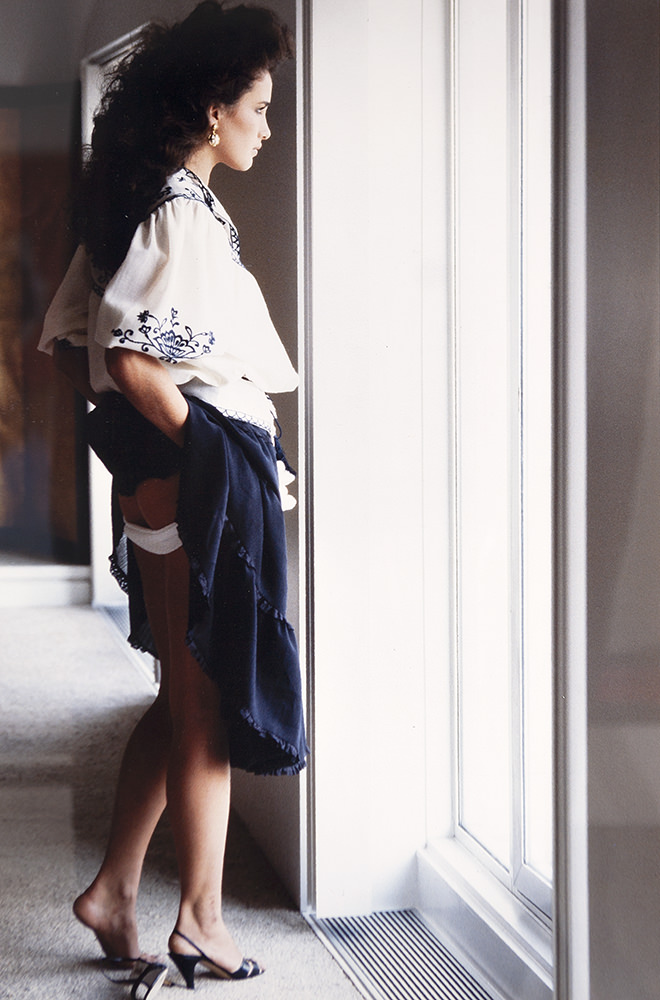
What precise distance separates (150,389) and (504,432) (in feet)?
1.72

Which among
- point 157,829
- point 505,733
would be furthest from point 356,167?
point 157,829

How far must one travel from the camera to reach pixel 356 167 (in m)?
1.41

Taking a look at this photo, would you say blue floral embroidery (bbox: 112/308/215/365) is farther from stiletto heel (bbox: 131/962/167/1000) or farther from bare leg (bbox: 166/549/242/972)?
stiletto heel (bbox: 131/962/167/1000)

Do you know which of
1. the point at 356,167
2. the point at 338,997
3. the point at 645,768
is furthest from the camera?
the point at 356,167

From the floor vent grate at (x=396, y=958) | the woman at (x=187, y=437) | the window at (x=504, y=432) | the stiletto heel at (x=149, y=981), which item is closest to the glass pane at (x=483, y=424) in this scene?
the window at (x=504, y=432)

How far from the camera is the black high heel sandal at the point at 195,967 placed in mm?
1245

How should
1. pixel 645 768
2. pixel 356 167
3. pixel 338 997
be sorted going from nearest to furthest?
pixel 645 768, pixel 338 997, pixel 356 167

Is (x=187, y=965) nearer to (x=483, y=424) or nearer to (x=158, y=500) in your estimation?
(x=158, y=500)

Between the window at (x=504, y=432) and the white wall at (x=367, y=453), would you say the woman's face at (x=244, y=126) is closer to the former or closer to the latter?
the white wall at (x=367, y=453)

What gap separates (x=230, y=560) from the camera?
47.6 inches

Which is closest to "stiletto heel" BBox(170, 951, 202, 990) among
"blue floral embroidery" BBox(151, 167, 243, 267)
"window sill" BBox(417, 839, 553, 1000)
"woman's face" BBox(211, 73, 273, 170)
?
"window sill" BBox(417, 839, 553, 1000)

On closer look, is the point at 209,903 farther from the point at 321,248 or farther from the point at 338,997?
the point at 321,248

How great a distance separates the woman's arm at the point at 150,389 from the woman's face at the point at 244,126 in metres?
0.29

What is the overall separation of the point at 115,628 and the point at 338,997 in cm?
55
